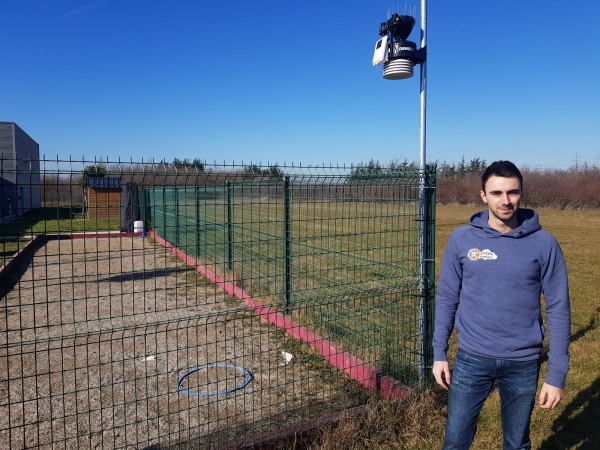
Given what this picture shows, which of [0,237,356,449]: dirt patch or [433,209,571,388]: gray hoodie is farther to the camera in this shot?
[0,237,356,449]: dirt patch

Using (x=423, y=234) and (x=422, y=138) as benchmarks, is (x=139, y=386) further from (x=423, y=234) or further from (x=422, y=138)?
(x=422, y=138)

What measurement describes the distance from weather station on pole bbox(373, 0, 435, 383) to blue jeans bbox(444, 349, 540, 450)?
1.47m

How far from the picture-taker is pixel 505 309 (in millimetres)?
2389

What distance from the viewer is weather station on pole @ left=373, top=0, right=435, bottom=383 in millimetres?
3941

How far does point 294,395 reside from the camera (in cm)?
409

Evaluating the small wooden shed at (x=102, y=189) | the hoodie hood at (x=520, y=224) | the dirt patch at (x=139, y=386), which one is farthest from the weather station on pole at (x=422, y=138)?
the small wooden shed at (x=102, y=189)

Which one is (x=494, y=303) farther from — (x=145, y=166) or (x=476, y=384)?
(x=145, y=166)

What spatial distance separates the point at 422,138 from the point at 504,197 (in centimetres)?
171

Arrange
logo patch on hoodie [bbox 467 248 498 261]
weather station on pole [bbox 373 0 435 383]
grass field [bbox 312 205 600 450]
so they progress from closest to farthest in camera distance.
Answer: logo patch on hoodie [bbox 467 248 498 261] < grass field [bbox 312 205 600 450] < weather station on pole [bbox 373 0 435 383]

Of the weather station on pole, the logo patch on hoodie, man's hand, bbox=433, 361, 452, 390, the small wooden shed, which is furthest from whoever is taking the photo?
the weather station on pole

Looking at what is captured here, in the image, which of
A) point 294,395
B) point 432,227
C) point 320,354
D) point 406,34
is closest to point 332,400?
point 294,395

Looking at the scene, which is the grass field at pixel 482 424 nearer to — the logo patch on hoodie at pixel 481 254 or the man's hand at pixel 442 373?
the man's hand at pixel 442 373

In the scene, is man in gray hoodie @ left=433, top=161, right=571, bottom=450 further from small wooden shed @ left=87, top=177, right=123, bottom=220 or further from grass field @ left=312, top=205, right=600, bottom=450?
small wooden shed @ left=87, top=177, right=123, bottom=220

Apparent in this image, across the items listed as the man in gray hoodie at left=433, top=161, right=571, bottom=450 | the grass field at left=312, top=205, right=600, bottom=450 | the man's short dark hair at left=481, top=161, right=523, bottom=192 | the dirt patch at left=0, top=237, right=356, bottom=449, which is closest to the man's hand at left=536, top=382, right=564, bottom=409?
the man in gray hoodie at left=433, top=161, right=571, bottom=450
